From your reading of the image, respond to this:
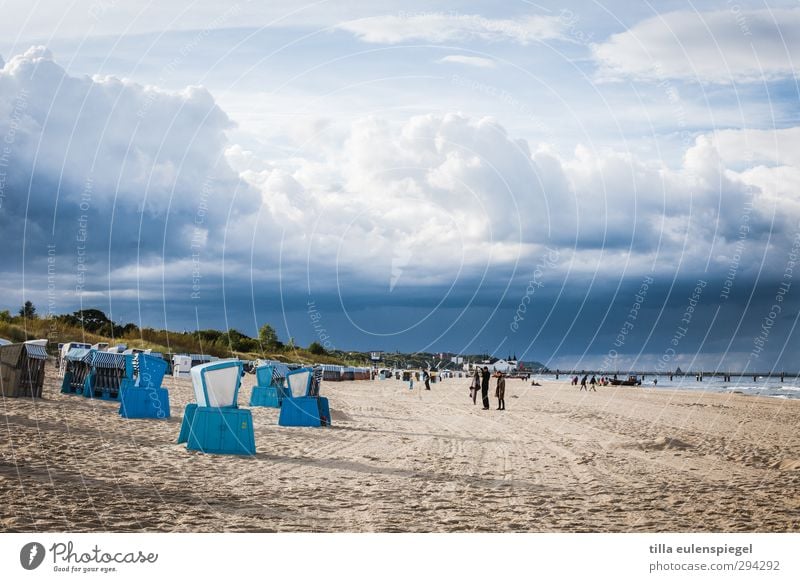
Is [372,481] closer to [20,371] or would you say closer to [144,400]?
[144,400]

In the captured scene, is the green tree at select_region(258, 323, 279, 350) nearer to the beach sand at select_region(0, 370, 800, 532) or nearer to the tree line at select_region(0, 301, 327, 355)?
the tree line at select_region(0, 301, 327, 355)

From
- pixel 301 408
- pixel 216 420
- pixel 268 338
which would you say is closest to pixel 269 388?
pixel 301 408

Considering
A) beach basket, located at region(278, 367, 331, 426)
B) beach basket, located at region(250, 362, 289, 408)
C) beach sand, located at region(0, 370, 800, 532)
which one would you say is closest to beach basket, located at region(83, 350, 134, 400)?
beach sand, located at region(0, 370, 800, 532)

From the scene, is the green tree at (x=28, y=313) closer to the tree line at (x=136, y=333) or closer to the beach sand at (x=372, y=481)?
the tree line at (x=136, y=333)

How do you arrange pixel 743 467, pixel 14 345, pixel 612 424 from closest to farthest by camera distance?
pixel 743 467 < pixel 14 345 < pixel 612 424

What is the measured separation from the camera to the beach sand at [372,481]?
9898 mm

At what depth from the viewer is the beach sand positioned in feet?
32.5

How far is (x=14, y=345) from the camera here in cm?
2191

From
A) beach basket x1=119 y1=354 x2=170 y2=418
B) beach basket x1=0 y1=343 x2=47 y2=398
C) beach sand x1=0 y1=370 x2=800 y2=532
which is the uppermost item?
beach basket x1=0 y1=343 x2=47 y2=398

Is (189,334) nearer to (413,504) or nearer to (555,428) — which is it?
(555,428)

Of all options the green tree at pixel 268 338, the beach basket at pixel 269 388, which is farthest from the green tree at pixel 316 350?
the beach basket at pixel 269 388

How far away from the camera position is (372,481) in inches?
509
